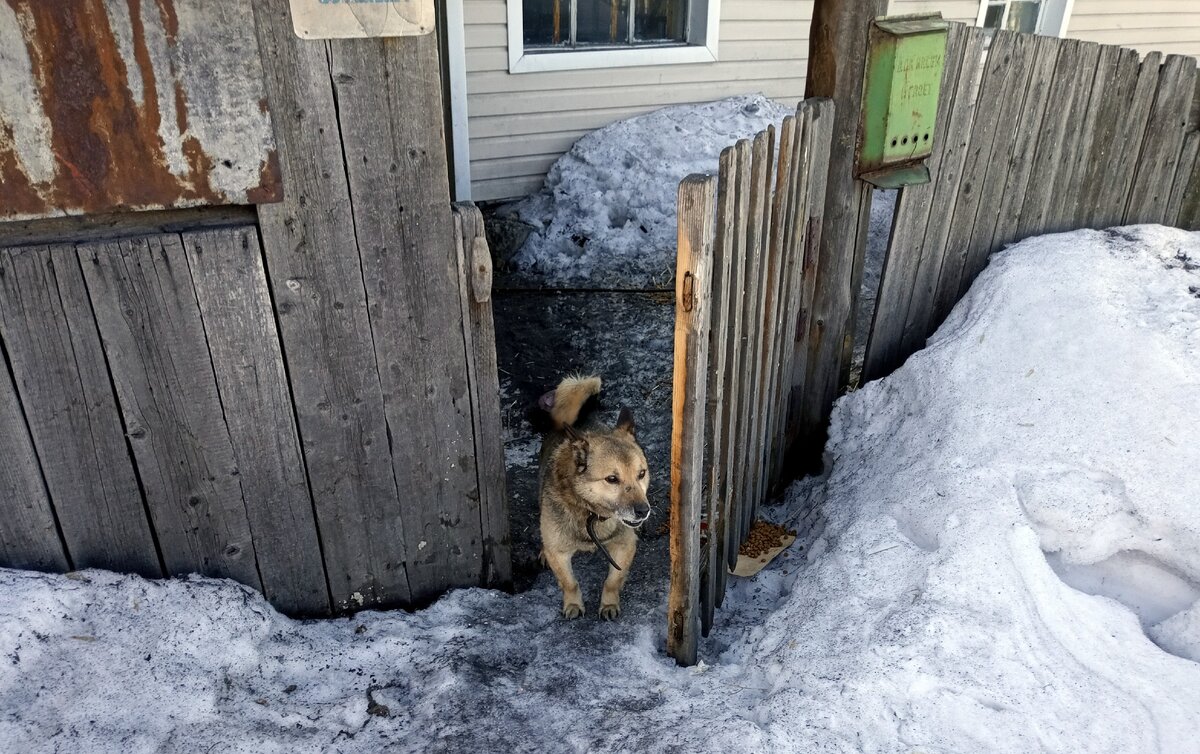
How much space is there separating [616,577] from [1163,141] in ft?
13.1

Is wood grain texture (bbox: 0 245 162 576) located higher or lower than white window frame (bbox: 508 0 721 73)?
lower

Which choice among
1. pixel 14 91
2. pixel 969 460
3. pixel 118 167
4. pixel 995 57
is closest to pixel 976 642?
pixel 969 460

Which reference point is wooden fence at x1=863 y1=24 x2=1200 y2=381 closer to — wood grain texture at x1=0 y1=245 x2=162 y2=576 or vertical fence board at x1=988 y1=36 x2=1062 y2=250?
vertical fence board at x1=988 y1=36 x2=1062 y2=250

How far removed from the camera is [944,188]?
151 inches

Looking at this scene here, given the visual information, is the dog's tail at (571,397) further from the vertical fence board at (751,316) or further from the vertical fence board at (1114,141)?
the vertical fence board at (1114,141)

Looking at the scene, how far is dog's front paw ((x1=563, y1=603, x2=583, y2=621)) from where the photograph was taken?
3387 mm

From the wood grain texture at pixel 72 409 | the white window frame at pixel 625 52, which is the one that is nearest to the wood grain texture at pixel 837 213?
the wood grain texture at pixel 72 409

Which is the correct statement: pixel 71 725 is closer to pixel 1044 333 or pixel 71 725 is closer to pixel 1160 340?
pixel 1044 333

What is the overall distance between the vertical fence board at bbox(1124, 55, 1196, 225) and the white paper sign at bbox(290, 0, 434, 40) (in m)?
4.03

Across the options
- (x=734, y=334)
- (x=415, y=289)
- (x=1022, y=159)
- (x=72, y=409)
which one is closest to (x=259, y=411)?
(x=72, y=409)

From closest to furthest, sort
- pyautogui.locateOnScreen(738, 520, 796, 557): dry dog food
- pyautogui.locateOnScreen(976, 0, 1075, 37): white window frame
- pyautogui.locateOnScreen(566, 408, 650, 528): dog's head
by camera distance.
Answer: pyautogui.locateOnScreen(566, 408, 650, 528): dog's head < pyautogui.locateOnScreen(738, 520, 796, 557): dry dog food < pyautogui.locateOnScreen(976, 0, 1075, 37): white window frame

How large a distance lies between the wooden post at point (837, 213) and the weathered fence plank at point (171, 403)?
2.62m

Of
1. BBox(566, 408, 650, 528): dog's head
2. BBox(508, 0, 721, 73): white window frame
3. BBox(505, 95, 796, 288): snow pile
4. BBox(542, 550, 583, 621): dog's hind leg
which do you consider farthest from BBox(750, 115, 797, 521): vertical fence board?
Result: BBox(508, 0, 721, 73): white window frame

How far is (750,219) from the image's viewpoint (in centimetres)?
282
